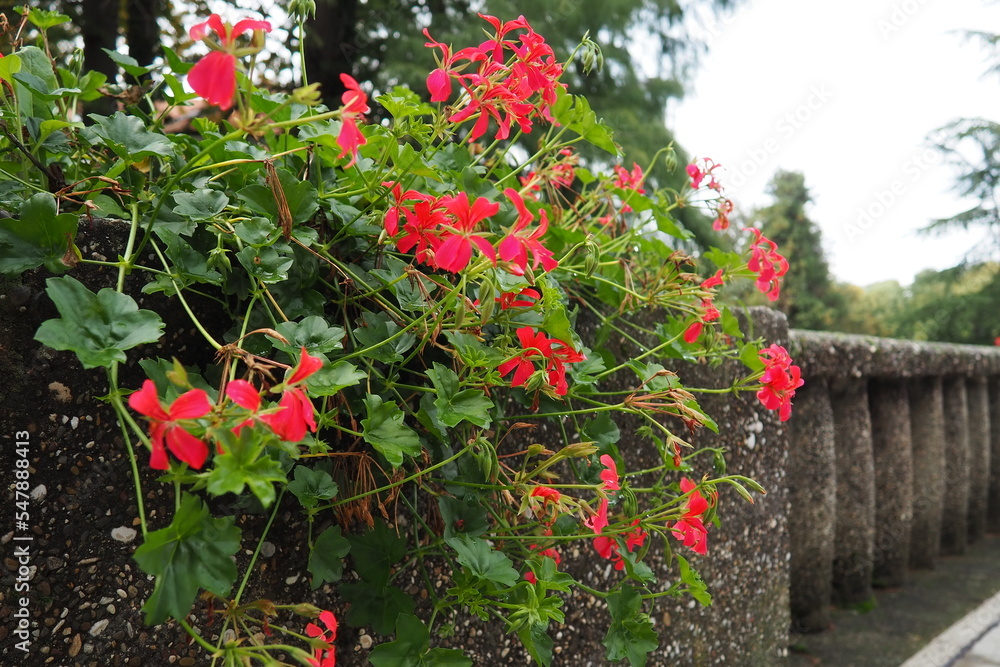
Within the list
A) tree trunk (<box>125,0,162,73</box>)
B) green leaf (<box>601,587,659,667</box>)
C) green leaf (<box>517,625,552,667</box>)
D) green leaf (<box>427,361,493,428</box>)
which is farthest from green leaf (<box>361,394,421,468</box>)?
tree trunk (<box>125,0,162,73</box>)

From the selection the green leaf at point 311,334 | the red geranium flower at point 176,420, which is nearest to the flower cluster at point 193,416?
the red geranium flower at point 176,420

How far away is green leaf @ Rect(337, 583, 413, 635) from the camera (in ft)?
2.49

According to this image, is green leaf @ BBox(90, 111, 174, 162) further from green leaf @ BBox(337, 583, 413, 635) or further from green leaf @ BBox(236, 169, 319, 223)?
green leaf @ BBox(337, 583, 413, 635)

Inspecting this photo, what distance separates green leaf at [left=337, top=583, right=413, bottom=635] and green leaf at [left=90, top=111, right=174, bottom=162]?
47cm

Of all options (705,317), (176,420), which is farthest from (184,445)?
(705,317)

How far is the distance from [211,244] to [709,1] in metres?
7.43

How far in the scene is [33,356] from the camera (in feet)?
2.14

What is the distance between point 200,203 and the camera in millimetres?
652

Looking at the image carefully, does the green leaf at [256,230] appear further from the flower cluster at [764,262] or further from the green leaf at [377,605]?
the flower cluster at [764,262]

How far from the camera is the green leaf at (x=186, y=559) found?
461mm

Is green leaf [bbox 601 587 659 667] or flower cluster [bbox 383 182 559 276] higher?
flower cluster [bbox 383 182 559 276]

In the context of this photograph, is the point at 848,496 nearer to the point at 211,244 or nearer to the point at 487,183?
the point at 487,183

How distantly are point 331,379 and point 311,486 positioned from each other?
16 cm

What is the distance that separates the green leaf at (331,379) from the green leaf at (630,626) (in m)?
0.45
